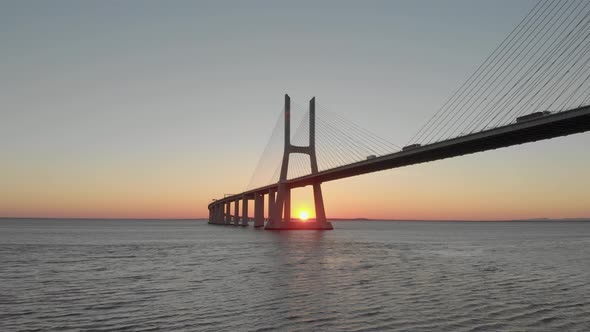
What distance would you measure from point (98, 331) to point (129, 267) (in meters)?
18.2

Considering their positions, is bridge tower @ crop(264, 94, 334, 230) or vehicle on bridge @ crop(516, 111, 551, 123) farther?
bridge tower @ crop(264, 94, 334, 230)

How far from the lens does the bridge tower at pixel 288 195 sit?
80.0 meters

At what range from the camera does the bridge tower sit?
80.0 metres

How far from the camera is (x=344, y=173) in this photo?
215 feet

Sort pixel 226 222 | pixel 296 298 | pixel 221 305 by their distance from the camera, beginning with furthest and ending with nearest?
1. pixel 226 222
2. pixel 296 298
3. pixel 221 305

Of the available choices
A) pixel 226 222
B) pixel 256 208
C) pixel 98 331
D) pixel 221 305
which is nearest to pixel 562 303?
pixel 221 305

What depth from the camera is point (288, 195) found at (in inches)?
3332

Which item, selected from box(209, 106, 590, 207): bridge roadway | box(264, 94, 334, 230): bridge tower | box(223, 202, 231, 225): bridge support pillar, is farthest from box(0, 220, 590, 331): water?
box(223, 202, 231, 225): bridge support pillar

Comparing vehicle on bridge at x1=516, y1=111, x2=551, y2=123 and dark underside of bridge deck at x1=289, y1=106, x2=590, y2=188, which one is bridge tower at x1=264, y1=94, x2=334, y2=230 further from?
vehicle on bridge at x1=516, y1=111, x2=551, y2=123

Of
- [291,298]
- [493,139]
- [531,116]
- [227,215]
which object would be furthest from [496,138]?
[227,215]

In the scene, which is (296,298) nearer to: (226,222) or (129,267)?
(129,267)

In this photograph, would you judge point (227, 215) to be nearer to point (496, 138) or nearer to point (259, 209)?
point (259, 209)

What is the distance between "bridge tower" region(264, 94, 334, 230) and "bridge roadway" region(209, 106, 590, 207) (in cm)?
2165

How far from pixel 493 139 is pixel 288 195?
2063 inches
